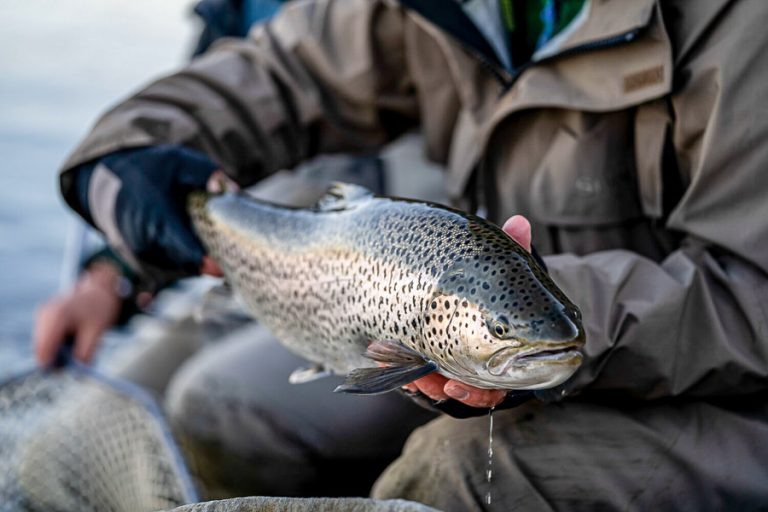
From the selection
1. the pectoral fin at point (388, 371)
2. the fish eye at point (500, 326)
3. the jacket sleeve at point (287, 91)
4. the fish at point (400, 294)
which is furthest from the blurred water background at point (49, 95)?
the fish eye at point (500, 326)

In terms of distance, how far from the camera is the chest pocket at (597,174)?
2.06 metres

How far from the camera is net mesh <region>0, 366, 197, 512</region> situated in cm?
227

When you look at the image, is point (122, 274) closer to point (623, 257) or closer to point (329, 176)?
point (329, 176)

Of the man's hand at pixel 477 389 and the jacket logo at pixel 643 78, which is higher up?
the jacket logo at pixel 643 78

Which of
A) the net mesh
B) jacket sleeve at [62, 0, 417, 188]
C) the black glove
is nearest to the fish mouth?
the net mesh

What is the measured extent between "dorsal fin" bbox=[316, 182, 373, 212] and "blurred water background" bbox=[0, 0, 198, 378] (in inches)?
110

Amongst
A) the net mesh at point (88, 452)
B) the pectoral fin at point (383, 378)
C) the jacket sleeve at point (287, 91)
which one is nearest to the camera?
the pectoral fin at point (383, 378)

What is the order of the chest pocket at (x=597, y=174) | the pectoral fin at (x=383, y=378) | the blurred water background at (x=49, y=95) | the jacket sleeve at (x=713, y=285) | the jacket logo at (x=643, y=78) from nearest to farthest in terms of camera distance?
the pectoral fin at (x=383, y=378) < the jacket sleeve at (x=713, y=285) < the jacket logo at (x=643, y=78) < the chest pocket at (x=597, y=174) < the blurred water background at (x=49, y=95)

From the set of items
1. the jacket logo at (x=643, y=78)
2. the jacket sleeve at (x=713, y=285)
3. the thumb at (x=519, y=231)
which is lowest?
the jacket sleeve at (x=713, y=285)

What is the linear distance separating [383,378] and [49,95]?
12.6 meters

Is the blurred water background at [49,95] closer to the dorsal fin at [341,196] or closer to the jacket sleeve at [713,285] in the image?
the dorsal fin at [341,196]

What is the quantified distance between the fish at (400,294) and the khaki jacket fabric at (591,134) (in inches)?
15.3

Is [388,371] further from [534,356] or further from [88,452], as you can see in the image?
[88,452]

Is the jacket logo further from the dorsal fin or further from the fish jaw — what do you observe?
the fish jaw
